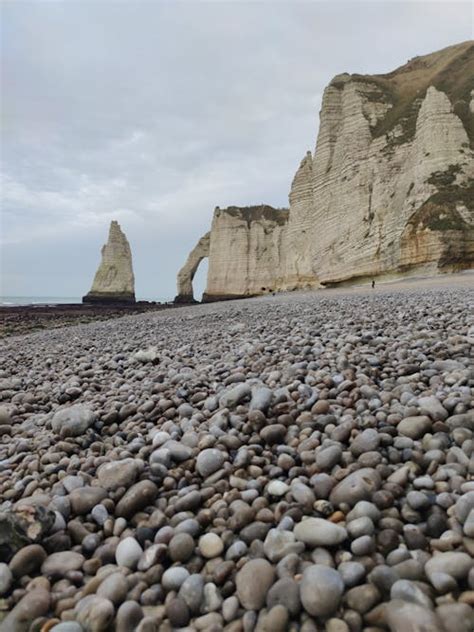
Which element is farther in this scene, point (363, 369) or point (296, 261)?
point (296, 261)

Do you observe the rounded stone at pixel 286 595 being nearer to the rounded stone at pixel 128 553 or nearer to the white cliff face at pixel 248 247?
the rounded stone at pixel 128 553

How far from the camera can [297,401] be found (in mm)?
2297

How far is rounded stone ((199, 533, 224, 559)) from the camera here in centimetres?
134

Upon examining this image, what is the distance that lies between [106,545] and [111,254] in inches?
2235

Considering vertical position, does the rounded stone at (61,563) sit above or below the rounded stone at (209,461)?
below

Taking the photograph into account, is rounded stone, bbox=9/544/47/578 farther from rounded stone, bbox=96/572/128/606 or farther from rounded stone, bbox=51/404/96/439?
rounded stone, bbox=51/404/96/439

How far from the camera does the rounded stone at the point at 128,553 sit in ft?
4.37

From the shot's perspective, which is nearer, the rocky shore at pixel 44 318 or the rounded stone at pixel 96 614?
the rounded stone at pixel 96 614

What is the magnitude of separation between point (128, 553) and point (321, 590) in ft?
2.13

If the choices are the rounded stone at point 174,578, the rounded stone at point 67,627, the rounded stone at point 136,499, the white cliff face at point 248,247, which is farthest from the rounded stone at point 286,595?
the white cliff face at point 248,247

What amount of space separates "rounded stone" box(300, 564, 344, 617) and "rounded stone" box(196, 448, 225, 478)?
694 millimetres

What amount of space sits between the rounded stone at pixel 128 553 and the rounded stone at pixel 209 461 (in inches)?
17.8

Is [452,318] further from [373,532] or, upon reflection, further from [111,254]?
[111,254]

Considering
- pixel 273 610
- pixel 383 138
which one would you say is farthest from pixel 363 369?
pixel 383 138
